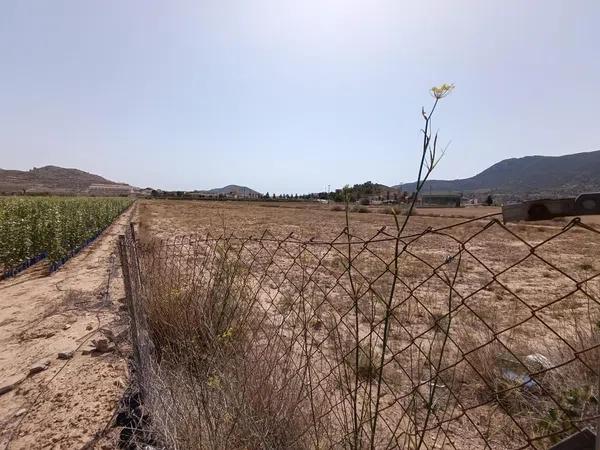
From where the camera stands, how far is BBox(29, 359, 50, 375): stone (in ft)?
10.8

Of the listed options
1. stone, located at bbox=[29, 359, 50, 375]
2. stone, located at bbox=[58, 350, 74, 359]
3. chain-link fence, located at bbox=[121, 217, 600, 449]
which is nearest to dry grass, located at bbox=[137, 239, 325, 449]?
chain-link fence, located at bbox=[121, 217, 600, 449]

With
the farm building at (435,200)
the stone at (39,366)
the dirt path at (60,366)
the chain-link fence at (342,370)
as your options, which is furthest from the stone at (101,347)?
the farm building at (435,200)

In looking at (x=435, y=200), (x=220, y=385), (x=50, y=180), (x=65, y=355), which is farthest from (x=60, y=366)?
(x=50, y=180)

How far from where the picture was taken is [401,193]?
1421mm

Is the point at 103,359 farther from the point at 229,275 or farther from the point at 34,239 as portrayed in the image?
the point at 34,239

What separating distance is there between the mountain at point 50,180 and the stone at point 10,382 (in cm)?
12851

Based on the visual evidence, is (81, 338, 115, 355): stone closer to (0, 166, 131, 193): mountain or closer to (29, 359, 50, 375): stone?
(29, 359, 50, 375): stone

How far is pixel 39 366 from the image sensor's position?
3307 mm

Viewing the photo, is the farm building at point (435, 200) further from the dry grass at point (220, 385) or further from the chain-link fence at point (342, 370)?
the dry grass at point (220, 385)

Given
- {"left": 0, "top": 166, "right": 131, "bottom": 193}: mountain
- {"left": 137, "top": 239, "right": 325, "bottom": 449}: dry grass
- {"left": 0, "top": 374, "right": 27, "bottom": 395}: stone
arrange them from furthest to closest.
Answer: {"left": 0, "top": 166, "right": 131, "bottom": 193}: mountain < {"left": 0, "top": 374, "right": 27, "bottom": 395}: stone < {"left": 137, "top": 239, "right": 325, "bottom": 449}: dry grass

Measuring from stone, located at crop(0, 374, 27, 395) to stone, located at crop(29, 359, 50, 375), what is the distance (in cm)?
7

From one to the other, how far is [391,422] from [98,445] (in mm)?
1986

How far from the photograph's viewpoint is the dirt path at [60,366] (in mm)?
2471

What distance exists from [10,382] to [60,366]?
1.21 ft
